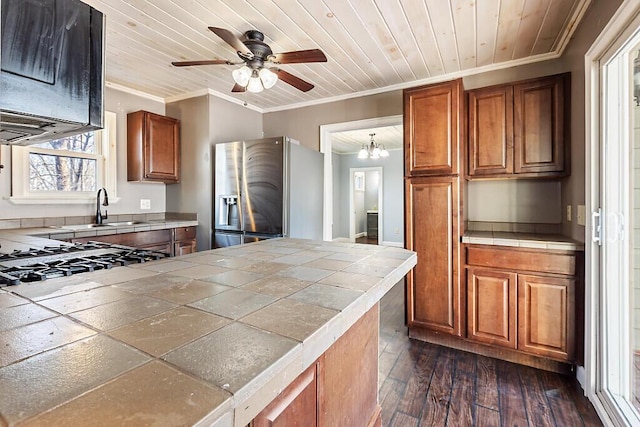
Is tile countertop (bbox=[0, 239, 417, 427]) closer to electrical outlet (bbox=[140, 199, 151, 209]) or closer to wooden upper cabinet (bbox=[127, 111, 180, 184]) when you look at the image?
wooden upper cabinet (bbox=[127, 111, 180, 184])

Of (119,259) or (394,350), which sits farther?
(394,350)

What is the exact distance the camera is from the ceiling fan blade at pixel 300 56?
195 centimetres

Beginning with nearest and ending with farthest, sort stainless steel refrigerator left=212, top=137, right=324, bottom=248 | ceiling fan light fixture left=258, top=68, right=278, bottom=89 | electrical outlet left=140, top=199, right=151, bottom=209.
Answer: ceiling fan light fixture left=258, top=68, right=278, bottom=89 < stainless steel refrigerator left=212, top=137, right=324, bottom=248 < electrical outlet left=140, top=199, right=151, bottom=209

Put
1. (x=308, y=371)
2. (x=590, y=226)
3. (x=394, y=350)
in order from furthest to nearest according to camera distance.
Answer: (x=394, y=350)
(x=590, y=226)
(x=308, y=371)

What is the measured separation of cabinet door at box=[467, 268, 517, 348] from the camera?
2201 mm

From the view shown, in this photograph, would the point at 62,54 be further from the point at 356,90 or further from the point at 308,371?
the point at 356,90

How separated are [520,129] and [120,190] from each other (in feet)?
12.7

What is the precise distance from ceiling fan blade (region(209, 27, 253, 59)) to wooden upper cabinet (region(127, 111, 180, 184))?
1.75 m

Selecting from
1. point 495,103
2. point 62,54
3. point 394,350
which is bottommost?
point 394,350

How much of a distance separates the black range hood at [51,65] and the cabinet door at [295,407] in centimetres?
92

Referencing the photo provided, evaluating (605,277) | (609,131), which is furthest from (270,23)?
(605,277)

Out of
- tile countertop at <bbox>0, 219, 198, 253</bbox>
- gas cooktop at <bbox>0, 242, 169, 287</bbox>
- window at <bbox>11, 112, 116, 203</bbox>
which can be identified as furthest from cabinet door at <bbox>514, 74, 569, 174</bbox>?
window at <bbox>11, 112, 116, 203</bbox>

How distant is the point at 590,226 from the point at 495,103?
1.16 metres

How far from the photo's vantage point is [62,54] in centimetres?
81
